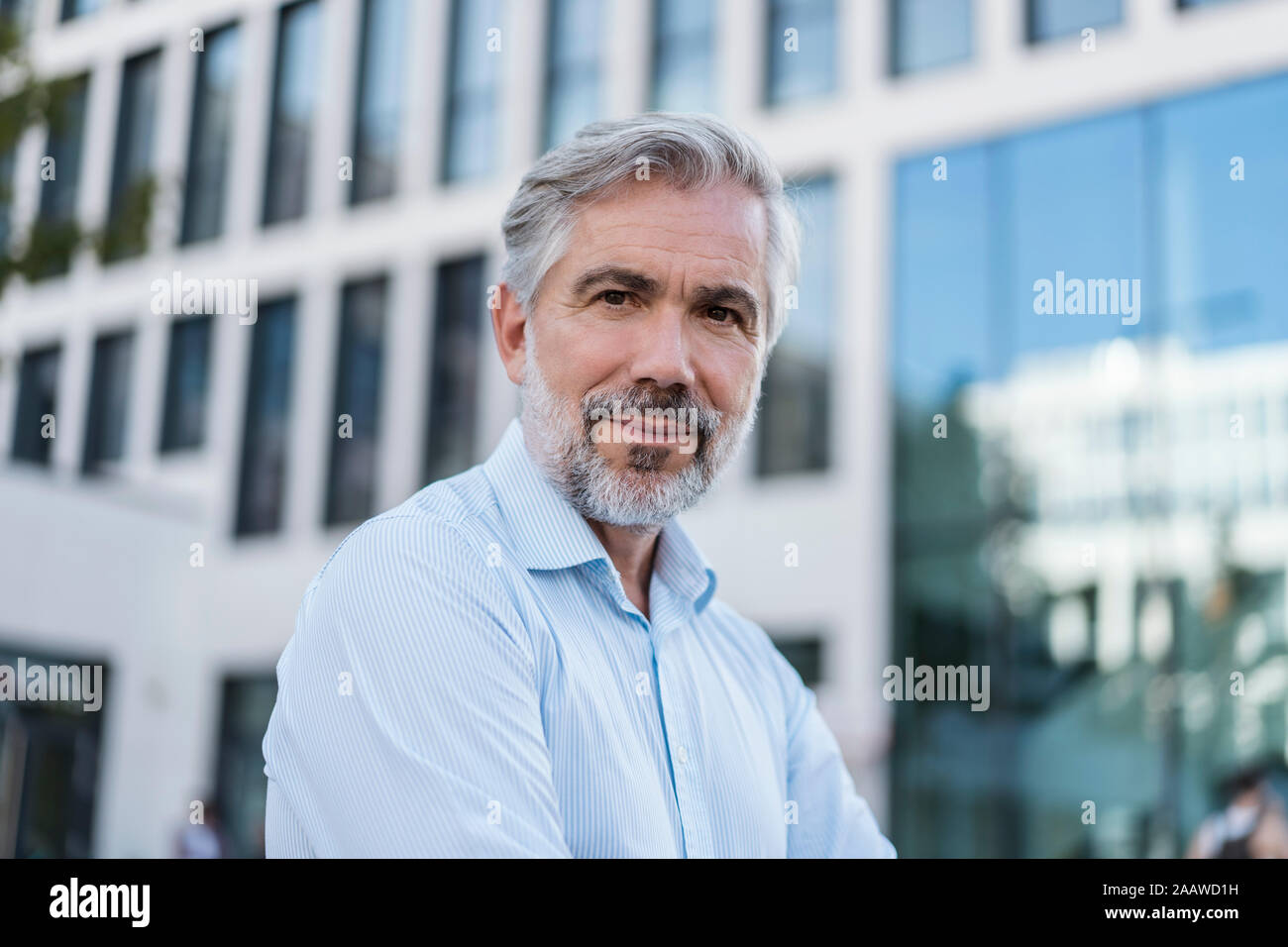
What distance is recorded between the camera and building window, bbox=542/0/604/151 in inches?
613

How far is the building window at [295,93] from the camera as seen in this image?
1692 centimetres

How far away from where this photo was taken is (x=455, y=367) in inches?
635

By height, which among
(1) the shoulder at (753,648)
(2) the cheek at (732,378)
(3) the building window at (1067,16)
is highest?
(3) the building window at (1067,16)

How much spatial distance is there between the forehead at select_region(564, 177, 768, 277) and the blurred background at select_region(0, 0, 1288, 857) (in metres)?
8.40

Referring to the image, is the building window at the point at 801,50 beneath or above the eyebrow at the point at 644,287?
above

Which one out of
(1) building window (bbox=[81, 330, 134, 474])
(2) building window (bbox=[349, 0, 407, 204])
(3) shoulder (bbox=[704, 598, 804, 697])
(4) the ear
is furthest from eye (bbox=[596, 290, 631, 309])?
(1) building window (bbox=[81, 330, 134, 474])

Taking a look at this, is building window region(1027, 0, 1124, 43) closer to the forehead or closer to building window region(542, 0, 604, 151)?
building window region(542, 0, 604, 151)

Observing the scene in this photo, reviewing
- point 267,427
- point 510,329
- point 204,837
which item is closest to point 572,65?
point 267,427

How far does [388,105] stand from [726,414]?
1560cm

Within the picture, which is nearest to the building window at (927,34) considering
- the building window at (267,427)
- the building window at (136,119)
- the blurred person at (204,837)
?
the building window at (267,427)

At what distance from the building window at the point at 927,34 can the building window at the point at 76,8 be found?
881 centimetres

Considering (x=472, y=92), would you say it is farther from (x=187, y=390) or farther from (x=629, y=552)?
(x=629, y=552)

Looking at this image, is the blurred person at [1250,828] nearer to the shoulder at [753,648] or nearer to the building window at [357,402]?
the shoulder at [753,648]
